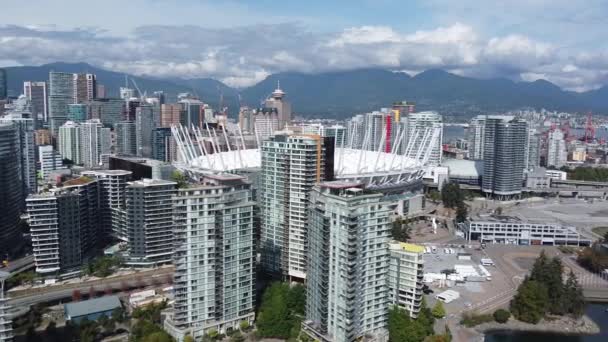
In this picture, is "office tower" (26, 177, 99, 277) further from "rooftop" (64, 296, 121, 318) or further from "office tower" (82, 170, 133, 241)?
"rooftop" (64, 296, 121, 318)

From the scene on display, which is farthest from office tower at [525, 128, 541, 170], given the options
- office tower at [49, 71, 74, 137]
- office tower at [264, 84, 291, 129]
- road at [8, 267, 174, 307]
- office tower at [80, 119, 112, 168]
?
office tower at [49, 71, 74, 137]

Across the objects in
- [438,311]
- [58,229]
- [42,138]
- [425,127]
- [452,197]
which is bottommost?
[438,311]

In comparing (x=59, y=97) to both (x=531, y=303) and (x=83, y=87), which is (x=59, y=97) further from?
(x=531, y=303)

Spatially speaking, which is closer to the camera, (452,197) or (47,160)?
(452,197)

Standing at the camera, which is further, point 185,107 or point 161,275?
point 185,107

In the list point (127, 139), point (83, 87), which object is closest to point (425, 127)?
point (127, 139)

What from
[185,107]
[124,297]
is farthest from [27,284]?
[185,107]

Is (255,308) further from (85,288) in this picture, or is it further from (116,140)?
(116,140)
